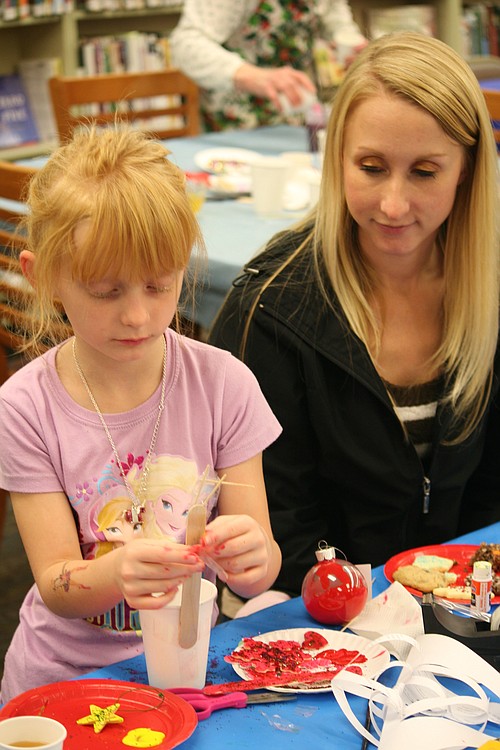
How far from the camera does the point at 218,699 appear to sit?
1064 millimetres

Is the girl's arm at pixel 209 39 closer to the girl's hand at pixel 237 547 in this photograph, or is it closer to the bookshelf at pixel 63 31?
the bookshelf at pixel 63 31

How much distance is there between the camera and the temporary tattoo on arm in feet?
3.81

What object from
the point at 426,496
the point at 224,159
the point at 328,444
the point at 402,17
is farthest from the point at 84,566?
the point at 402,17

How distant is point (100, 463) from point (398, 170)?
Answer: 0.63m

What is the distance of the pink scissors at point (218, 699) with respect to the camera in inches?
A: 41.5

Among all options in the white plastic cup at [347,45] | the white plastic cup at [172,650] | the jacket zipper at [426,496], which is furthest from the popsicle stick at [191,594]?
the white plastic cup at [347,45]

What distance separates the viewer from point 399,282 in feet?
5.81

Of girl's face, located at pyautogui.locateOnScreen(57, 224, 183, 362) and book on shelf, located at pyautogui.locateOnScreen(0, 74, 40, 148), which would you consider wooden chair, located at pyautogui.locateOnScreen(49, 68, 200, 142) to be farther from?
girl's face, located at pyautogui.locateOnScreen(57, 224, 183, 362)

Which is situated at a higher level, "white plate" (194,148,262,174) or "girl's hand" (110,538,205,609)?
"white plate" (194,148,262,174)

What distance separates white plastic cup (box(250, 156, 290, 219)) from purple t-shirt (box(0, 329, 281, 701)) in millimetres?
1497

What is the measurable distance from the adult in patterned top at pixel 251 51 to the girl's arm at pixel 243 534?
7.13 feet

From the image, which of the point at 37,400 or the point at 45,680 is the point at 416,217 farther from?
the point at 45,680

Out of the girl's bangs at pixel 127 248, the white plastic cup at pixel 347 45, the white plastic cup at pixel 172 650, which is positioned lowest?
the white plastic cup at pixel 172 650

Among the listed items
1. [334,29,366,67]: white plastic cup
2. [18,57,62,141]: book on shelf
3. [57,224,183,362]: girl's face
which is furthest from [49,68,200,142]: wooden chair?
[57,224,183,362]: girl's face
